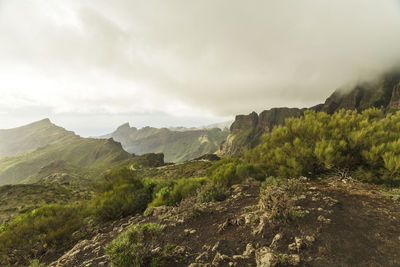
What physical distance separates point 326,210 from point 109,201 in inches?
390

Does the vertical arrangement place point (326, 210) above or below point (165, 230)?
above

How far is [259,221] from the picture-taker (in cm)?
454

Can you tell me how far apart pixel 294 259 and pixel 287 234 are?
32.0 inches

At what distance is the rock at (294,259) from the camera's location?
3023 mm

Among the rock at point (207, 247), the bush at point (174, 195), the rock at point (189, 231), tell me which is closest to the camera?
the rock at point (207, 247)

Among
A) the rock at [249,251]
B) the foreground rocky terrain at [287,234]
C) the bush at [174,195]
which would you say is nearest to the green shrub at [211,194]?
the bush at [174,195]

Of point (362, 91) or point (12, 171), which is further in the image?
point (362, 91)

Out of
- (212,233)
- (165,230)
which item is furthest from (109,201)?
(212,233)

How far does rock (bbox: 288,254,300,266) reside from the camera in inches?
119

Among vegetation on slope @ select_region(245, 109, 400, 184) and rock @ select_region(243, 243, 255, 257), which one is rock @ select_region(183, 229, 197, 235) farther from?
vegetation on slope @ select_region(245, 109, 400, 184)

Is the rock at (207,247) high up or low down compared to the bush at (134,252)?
down

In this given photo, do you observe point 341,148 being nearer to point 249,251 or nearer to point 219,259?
point 249,251

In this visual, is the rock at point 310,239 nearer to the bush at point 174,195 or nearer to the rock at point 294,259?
the rock at point 294,259

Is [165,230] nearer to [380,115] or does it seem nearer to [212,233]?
[212,233]
